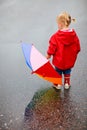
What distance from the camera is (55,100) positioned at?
425 centimetres

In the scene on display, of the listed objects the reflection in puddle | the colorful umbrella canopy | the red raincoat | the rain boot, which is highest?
the red raincoat

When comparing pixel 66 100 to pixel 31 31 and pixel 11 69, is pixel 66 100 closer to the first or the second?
pixel 11 69

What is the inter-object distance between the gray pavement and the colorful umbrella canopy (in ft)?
0.76

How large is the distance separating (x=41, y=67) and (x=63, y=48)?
37 centimetres

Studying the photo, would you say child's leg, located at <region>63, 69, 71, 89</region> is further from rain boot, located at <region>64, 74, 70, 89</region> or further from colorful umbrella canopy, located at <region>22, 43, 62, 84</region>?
colorful umbrella canopy, located at <region>22, 43, 62, 84</region>

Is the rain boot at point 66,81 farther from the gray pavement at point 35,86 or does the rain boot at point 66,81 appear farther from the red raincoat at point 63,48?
the red raincoat at point 63,48

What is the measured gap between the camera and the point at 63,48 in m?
4.18

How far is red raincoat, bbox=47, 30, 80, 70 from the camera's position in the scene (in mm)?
4152

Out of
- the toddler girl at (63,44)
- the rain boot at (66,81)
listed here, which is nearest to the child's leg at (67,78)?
the rain boot at (66,81)

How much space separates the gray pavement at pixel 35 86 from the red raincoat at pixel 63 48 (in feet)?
1.38

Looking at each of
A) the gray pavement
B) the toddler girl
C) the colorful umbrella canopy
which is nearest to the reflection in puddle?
the gray pavement

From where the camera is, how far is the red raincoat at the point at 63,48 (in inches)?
163

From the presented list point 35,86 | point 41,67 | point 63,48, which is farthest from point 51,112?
point 63,48

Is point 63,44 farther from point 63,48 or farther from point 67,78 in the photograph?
point 67,78
